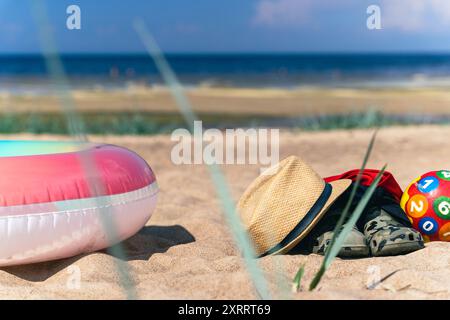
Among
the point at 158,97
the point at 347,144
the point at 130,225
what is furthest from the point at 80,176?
the point at 158,97

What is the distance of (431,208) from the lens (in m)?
3.24

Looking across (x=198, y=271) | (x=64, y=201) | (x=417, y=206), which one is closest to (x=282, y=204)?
(x=198, y=271)

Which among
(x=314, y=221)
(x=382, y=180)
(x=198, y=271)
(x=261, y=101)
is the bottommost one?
(x=261, y=101)

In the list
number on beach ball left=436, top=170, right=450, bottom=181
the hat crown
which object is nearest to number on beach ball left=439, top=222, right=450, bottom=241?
number on beach ball left=436, top=170, right=450, bottom=181

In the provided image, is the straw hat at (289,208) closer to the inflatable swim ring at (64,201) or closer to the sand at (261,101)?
the inflatable swim ring at (64,201)

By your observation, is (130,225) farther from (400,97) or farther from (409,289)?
(400,97)

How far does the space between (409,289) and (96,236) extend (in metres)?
1.38

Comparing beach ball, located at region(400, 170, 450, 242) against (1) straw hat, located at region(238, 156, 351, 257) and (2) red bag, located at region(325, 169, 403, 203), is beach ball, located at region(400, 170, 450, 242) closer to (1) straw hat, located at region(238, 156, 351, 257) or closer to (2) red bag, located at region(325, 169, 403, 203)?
(2) red bag, located at region(325, 169, 403, 203)

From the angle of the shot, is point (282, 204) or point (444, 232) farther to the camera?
point (444, 232)

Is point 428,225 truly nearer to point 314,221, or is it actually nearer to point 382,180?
point 382,180

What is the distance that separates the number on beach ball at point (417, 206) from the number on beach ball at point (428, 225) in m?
0.04

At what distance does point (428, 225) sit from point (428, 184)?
0.21 metres

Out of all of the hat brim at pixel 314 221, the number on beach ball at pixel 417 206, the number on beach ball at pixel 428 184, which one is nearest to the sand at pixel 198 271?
the hat brim at pixel 314 221

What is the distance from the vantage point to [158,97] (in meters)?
16.4
